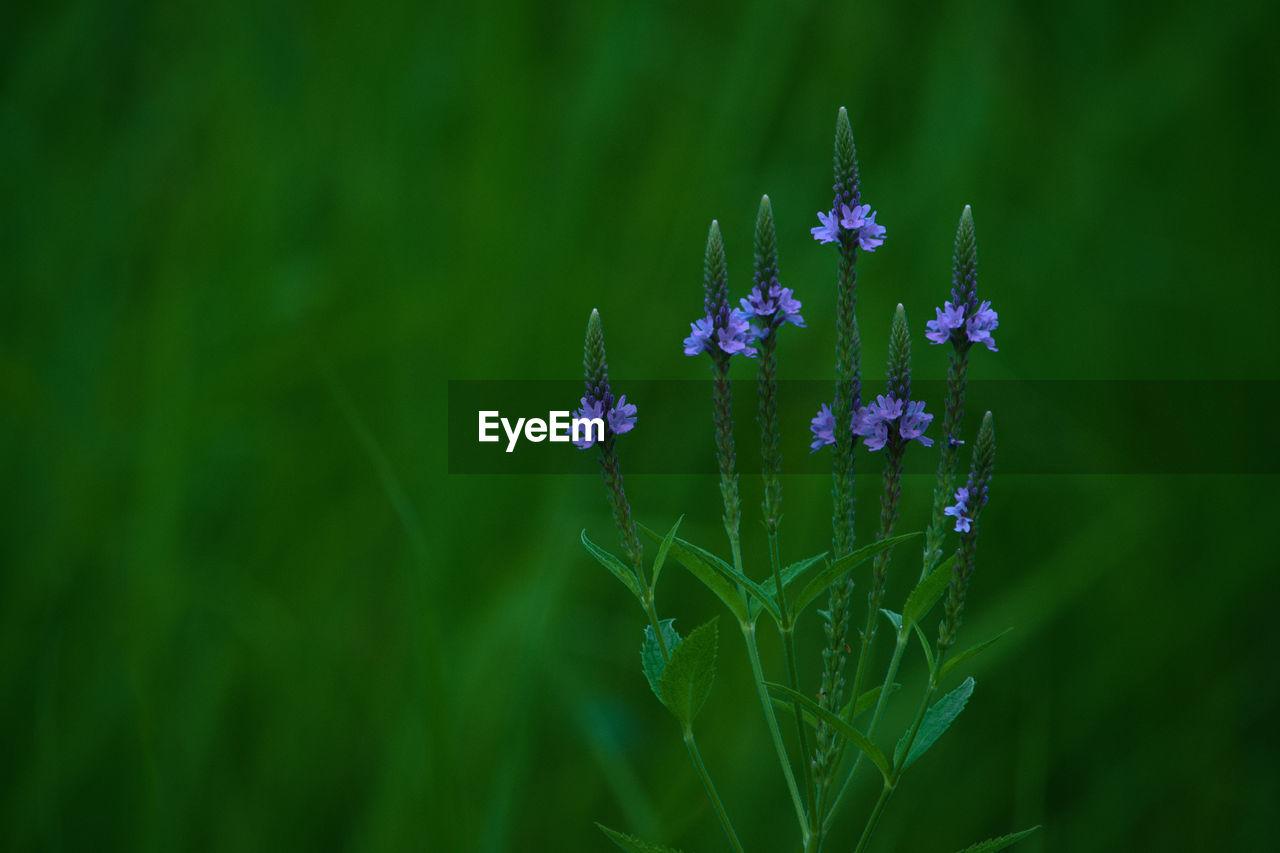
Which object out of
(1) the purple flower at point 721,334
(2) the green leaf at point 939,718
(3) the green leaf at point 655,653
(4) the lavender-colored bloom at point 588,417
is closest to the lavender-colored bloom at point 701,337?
(1) the purple flower at point 721,334

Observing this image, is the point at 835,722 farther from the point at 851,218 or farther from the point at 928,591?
the point at 851,218

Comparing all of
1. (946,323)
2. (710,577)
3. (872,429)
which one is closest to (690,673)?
(710,577)

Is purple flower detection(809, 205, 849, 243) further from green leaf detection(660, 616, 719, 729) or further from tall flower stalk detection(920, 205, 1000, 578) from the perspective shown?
green leaf detection(660, 616, 719, 729)

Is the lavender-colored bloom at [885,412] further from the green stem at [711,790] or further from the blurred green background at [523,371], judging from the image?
the blurred green background at [523,371]

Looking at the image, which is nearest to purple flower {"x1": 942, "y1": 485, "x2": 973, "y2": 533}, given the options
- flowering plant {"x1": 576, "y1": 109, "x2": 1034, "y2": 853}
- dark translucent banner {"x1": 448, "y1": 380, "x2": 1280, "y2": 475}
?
flowering plant {"x1": 576, "y1": 109, "x2": 1034, "y2": 853}

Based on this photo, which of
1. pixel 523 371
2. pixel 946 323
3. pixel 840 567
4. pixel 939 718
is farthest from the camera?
pixel 523 371
